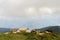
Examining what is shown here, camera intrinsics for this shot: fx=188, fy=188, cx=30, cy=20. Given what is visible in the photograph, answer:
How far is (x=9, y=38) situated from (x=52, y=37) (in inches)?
175

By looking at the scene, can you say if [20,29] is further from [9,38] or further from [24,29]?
[9,38]

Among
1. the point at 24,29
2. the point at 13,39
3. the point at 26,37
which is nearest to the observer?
the point at 13,39

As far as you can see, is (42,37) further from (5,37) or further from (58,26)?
(58,26)

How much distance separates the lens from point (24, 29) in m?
24.5

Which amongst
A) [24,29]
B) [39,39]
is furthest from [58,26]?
[39,39]

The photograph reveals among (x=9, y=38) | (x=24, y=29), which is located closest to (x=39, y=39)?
(x=9, y=38)

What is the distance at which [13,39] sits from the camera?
1795 cm

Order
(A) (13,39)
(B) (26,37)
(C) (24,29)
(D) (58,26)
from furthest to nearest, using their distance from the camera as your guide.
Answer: (D) (58,26), (C) (24,29), (B) (26,37), (A) (13,39)

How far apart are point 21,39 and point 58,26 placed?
12200 mm

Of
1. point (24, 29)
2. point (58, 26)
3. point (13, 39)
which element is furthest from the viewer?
point (58, 26)

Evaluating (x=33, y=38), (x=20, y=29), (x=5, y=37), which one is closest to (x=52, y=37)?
(x=33, y=38)

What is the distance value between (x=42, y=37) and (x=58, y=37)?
192 centimetres

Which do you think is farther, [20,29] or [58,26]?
[58,26]

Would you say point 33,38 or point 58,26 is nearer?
point 33,38
